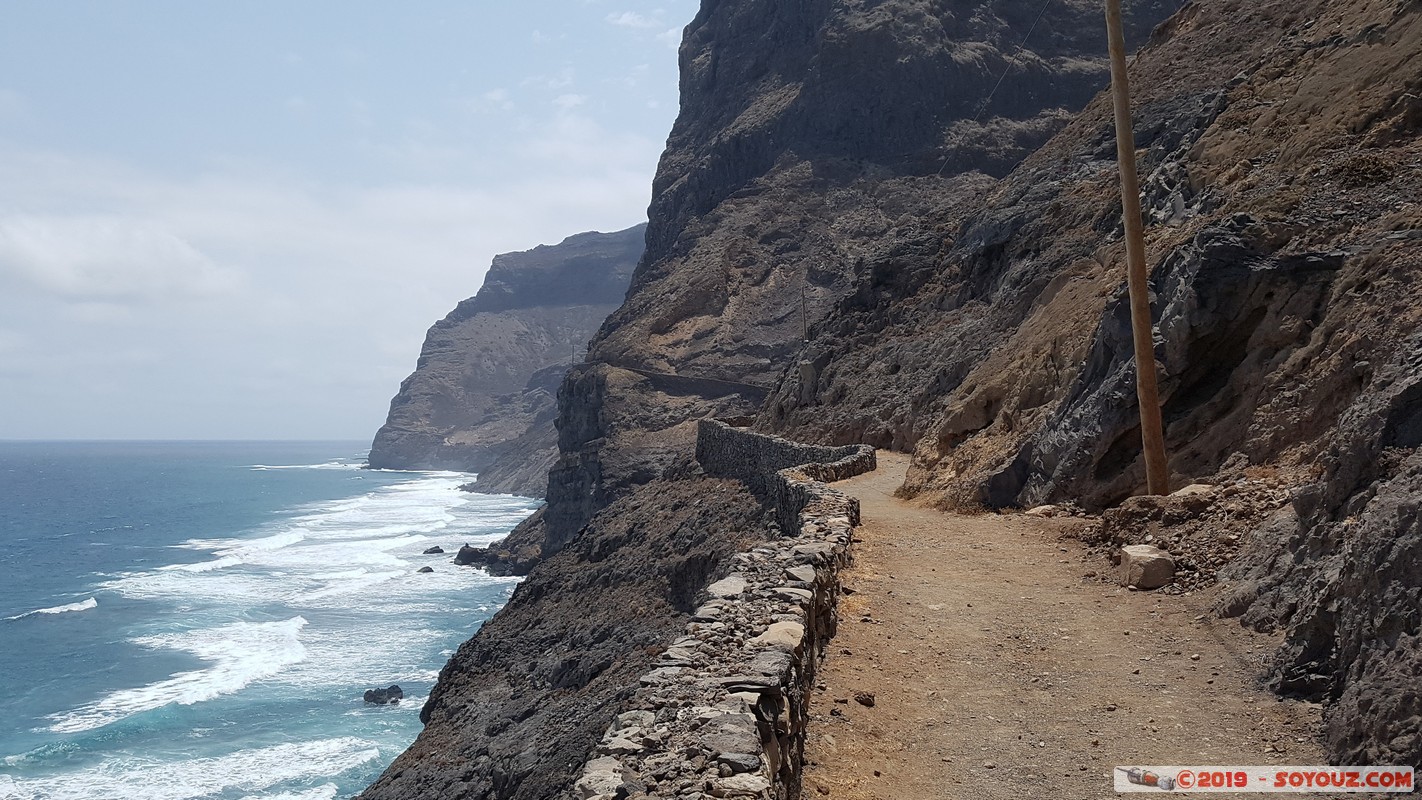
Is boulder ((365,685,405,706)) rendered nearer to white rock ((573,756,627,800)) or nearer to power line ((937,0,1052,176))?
white rock ((573,756,627,800))

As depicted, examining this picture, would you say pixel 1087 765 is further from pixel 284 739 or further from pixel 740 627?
pixel 284 739

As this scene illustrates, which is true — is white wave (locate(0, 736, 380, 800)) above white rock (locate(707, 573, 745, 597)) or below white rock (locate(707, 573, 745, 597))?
below

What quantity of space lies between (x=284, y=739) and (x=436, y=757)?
1318 cm

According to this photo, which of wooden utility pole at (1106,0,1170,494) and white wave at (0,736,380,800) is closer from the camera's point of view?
wooden utility pole at (1106,0,1170,494)

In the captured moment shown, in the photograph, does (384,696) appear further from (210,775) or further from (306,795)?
(306,795)

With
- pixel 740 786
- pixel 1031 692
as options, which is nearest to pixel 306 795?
pixel 1031 692

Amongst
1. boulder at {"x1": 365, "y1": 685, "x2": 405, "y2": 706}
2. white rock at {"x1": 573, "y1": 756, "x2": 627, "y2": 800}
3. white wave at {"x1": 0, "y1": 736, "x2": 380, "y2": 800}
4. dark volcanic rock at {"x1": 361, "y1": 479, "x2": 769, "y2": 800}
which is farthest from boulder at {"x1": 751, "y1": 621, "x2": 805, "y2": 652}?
boulder at {"x1": 365, "y1": 685, "x2": 405, "y2": 706}

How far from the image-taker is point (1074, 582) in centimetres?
1095

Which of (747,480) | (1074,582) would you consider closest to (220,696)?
(747,480)

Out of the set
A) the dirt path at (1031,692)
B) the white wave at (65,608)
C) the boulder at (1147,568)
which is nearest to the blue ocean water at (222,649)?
the white wave at (65,608)

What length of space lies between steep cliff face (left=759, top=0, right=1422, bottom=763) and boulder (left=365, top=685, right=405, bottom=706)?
67.6 ft

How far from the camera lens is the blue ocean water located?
107 ft

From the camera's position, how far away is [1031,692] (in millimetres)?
7844

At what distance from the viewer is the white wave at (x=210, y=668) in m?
39.5
